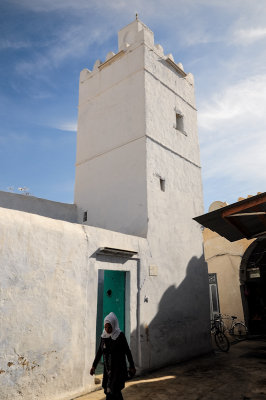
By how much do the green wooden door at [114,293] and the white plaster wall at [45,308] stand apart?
1.25m

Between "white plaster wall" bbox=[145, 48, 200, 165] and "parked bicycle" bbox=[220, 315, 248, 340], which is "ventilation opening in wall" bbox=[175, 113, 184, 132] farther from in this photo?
"parked bicycle" bbox=[220, 315, 248, 340]

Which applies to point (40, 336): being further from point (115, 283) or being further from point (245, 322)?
point (245, 322)

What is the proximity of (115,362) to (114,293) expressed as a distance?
3785 mm

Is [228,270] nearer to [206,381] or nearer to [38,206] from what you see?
[206,381]

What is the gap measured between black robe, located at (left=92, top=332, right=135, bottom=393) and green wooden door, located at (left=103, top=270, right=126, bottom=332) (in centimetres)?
335

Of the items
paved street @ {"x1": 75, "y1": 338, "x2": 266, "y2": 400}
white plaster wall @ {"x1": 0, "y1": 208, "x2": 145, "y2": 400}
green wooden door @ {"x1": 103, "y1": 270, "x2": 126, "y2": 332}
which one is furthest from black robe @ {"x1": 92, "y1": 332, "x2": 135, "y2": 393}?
green wooden door @ {"x1": 103, "y1": 270, "x2": 126, "y2": 332}

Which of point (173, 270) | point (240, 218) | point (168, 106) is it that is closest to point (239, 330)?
point (173, 270)

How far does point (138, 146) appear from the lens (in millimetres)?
10266

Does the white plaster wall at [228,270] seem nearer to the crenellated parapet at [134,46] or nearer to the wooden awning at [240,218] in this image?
the wooden awning at [240,218]

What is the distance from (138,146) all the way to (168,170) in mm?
1482

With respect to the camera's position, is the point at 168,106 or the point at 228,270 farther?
the point at 228,270

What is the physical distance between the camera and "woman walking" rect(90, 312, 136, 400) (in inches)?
174

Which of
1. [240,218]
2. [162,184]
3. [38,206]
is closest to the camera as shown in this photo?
[240,218]

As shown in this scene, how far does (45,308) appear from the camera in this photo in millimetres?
5914
